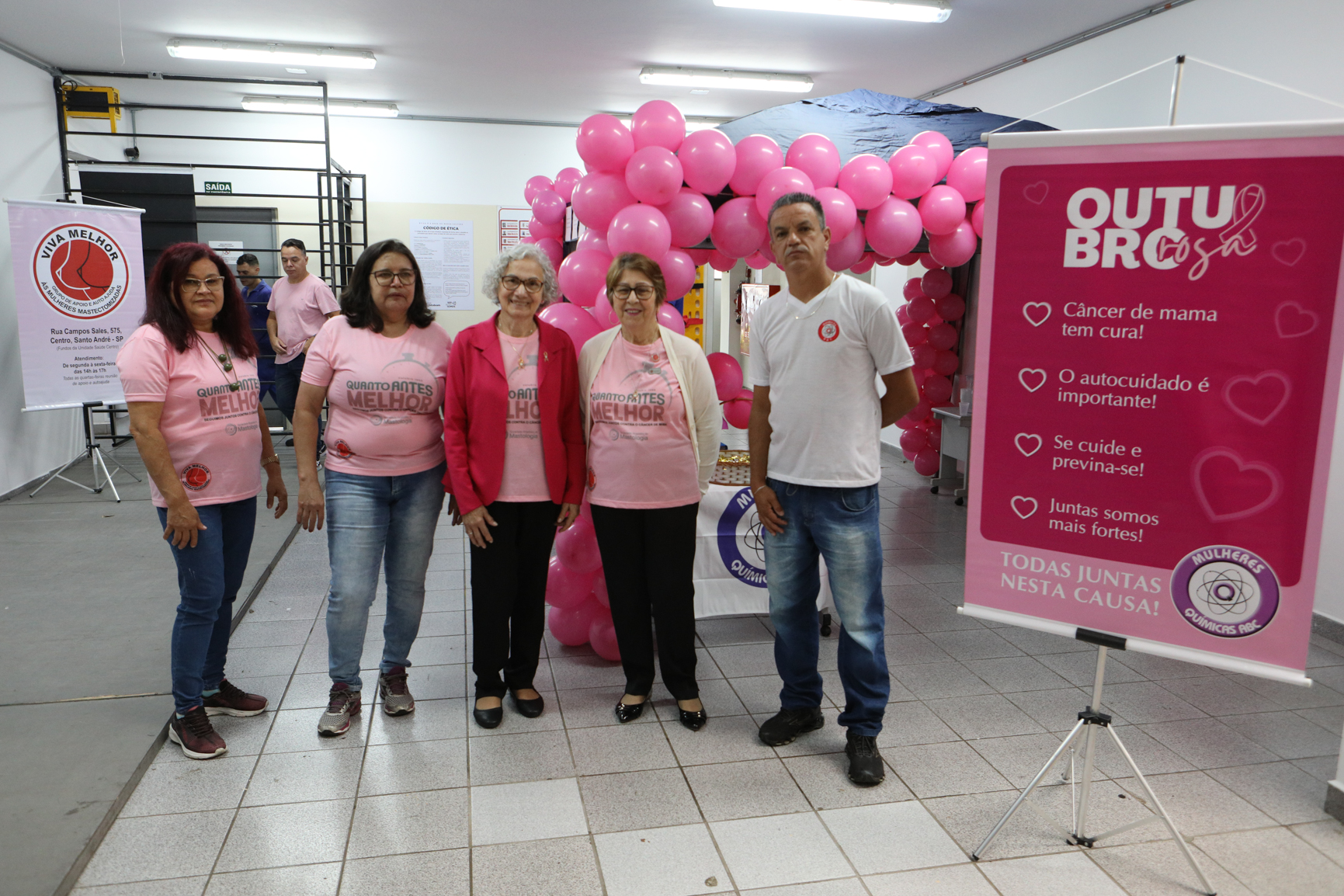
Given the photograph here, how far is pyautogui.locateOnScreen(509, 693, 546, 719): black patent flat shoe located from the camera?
2.85 meters

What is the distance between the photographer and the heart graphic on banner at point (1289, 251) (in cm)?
173

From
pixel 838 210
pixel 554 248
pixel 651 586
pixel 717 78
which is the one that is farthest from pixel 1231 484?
pixel 717 78

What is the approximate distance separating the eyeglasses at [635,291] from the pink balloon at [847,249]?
4.81 ft

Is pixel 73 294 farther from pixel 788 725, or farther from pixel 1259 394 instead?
pixel 1259 394

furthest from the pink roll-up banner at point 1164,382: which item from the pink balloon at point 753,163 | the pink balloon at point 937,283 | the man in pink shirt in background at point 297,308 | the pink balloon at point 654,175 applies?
the man in pink shirt in background at point 297,308

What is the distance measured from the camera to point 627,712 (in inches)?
111

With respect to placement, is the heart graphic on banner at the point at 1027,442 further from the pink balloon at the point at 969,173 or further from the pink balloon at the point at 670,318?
the pink balloon at the point at 969,173

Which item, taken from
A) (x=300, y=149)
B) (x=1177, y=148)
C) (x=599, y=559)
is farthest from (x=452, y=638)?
(x=300, y=149)

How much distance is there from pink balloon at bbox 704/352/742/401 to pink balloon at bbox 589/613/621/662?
1.14 metres

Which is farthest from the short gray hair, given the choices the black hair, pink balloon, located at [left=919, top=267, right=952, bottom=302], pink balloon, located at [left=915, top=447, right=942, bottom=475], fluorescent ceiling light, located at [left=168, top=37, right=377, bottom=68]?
fluorescent ceiling light, located at [left=168, top=37, right=377, bottom=68]

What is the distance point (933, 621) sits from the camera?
149 inches

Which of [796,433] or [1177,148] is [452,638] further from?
[1177,148]

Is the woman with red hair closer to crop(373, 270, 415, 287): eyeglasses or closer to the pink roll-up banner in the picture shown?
crop(373, 270, 415, 287): eyeglasses

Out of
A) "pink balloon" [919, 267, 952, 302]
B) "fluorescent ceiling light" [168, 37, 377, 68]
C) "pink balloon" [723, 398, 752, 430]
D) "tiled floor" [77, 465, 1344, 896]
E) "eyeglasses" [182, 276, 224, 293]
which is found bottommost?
"tiled floor" [77, 465, 1344, 896]
